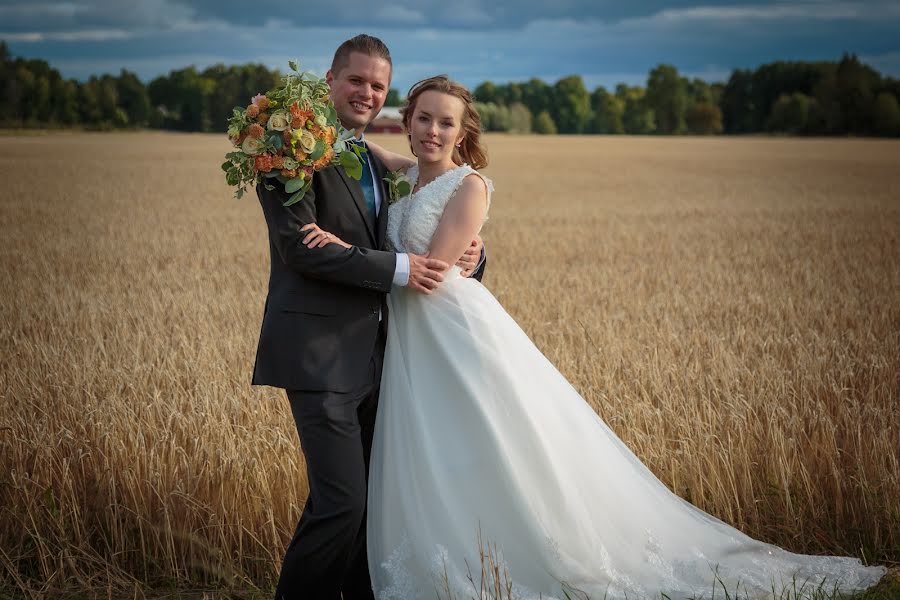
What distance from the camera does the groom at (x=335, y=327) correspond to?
125 inches

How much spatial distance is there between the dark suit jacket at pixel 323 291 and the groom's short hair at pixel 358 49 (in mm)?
499

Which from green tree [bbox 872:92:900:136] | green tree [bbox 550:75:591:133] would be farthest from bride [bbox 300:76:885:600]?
green tree [bbox 550:75:591:133]

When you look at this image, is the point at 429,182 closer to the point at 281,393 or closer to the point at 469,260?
the point at 469,260

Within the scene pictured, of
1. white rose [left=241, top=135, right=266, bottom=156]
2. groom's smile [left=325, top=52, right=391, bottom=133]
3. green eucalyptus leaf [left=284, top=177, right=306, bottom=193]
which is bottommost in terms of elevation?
green eucalyptus leaf [left=284, top=177, right=306, bottom=193]

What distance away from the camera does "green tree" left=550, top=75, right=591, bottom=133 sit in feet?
415

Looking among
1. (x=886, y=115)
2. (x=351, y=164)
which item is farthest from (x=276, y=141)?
(x=886, y=115)

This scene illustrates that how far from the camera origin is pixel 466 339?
3.47 metres

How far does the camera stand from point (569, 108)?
416 feet

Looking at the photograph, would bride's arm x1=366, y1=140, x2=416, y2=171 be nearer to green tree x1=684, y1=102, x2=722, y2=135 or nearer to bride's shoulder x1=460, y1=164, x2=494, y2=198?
bride's shoulder x1=460, y1=164, x2=494, y2=198

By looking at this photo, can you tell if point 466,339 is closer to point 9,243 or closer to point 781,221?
point 9,243

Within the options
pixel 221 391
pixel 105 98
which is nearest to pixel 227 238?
pixel 221 391

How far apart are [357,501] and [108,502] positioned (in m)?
1.91

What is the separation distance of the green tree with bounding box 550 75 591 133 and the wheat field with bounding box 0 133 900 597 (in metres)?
114

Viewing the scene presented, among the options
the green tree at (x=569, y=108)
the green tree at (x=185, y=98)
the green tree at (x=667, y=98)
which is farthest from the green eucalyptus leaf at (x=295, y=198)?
the green tree at (x=569, y=108)
